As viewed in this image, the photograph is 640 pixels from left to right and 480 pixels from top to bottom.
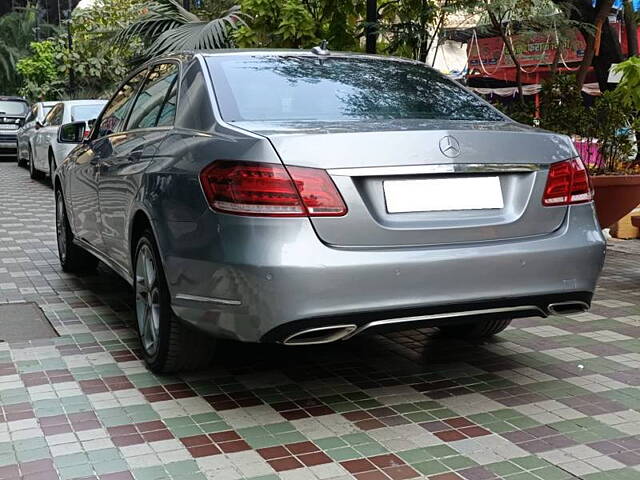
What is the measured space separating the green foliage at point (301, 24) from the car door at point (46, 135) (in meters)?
6.36

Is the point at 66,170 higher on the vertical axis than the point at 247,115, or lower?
lower

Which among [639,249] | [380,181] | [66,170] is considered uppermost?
[380,181]

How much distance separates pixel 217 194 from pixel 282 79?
1.04 meters

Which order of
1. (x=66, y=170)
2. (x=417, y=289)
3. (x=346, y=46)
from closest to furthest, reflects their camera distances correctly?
(x=417, y=289) → (x=66, y=170) → (x=346, y=46)

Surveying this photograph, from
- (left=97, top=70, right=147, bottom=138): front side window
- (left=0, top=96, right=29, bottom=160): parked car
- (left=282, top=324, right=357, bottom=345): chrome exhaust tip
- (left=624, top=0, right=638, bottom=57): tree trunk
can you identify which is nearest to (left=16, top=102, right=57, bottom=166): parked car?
(left=0, top=96, right=29, bottom=160): parked car

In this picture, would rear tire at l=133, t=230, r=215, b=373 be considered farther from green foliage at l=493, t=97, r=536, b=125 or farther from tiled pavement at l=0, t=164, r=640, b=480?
green foliage at l=493, t=97, r=536, b=125

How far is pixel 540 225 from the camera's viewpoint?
4.07 meters

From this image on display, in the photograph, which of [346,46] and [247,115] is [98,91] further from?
[247,115]

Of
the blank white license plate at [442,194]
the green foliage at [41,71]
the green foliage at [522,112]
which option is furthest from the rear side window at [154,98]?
the green foliage at [41,71]

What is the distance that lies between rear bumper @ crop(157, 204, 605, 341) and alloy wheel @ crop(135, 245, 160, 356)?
0.43 m

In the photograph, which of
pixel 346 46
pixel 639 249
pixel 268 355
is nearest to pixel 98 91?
pixel 346 46

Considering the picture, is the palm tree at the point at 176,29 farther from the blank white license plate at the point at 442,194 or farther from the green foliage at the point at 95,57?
the green foliage at the point at 95,57

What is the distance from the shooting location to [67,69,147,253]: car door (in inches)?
229

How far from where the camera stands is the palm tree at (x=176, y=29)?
1156 centimetres
